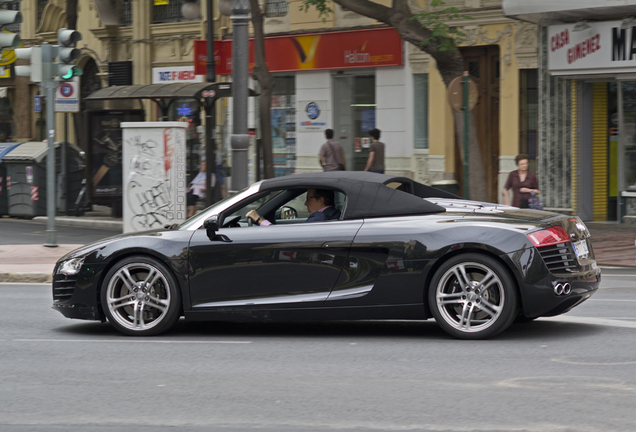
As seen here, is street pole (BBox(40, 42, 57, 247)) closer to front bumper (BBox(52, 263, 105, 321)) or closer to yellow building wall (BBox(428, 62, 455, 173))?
front bumper (BBox(52, 263, 105, 321))

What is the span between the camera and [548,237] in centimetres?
747

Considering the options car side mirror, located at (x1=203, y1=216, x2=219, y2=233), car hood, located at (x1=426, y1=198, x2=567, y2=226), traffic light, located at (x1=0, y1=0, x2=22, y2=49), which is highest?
traffic light, located at (x1=0, y1=0, x2=22, y2=49)

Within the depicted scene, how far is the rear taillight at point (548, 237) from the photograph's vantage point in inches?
292

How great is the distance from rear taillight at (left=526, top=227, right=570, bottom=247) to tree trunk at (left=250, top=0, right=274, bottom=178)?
14.5 metres

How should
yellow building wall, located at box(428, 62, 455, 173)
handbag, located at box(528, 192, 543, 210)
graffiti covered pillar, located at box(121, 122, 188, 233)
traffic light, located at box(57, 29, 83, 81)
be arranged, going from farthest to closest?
1. yellow building wall, located at box(428, 62, 455, 173)
2. graffiti covered pillar, located at box(121, 122, 188, 233)
3. traffic light, located at box(57, 29, 83, 81)
4. handbag, located at box(528, 192, 543, 210)

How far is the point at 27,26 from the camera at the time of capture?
34125 mm

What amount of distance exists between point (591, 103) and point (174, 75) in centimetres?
1312

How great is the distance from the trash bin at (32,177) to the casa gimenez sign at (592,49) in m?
10.8

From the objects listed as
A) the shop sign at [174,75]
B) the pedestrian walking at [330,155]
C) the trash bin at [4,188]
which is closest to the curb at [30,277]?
the pedestrian walking at [330,155]

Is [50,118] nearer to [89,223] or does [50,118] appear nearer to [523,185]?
[89,223]

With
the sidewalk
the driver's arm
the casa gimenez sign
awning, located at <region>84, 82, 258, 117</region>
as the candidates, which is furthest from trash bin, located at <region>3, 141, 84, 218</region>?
the driver's arm

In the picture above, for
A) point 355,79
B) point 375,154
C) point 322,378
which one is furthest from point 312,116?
point 322,378

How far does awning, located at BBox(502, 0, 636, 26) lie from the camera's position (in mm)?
17938

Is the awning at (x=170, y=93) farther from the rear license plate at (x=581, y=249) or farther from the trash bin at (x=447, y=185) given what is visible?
the rear license plate at (x=581, y=249)
